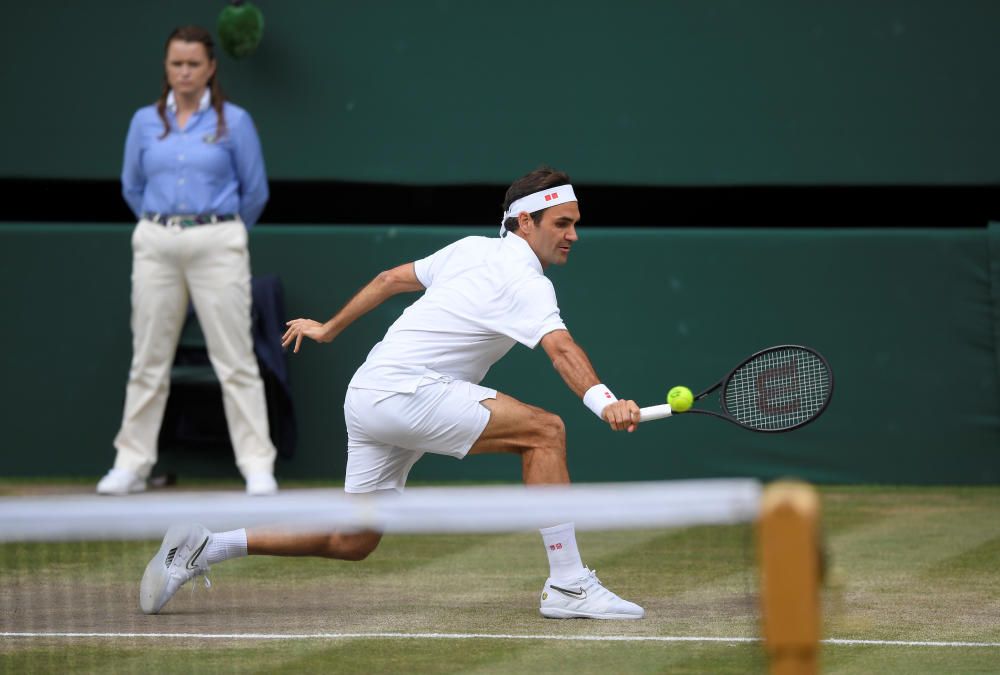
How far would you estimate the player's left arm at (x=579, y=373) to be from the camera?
469cm

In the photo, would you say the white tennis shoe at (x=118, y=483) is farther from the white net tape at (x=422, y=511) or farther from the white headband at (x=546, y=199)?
the white net tape at (x=422, y=511)

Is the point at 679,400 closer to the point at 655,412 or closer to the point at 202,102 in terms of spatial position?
the point at 655,412

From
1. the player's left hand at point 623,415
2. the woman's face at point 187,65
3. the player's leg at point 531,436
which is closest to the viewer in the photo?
the player's left hand at point 623,415

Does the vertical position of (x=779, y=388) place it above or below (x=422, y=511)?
below

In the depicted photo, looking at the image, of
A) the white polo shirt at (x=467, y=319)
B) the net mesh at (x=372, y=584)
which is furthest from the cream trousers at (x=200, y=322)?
the white polo shirt at (x=467, y=319)

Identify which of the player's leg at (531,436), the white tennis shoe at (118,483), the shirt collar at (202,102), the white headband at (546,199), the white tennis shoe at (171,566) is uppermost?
the shirt collar at (202,102)

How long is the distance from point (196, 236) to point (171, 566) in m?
2.84

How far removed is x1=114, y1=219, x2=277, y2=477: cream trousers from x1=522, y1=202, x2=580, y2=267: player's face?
2596mm

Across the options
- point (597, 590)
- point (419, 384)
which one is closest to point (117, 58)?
point (419, 384)

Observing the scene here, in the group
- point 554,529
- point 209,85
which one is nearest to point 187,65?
point 209,85

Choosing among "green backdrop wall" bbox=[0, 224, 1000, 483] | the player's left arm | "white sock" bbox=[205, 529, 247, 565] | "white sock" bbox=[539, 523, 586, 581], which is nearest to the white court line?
"white sock" bbox=[539, 523, 586, 581]

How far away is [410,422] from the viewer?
5211 millimetres

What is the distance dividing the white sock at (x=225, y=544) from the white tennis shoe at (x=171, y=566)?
4 centimetres

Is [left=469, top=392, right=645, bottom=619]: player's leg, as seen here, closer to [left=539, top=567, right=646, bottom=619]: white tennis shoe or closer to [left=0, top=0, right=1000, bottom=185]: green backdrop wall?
[left=539, top=567, right=646, bottom=619]: white tennis shoe
